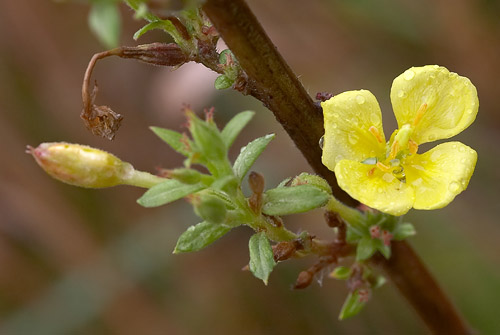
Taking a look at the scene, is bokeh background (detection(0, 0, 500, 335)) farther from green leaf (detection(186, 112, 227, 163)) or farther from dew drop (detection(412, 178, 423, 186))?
green leaf (detection(186, 112, 227, 163))

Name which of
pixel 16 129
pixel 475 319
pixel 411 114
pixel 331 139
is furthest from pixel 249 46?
pixel 16 129

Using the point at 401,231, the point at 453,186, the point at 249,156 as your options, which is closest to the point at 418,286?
the point at 401,231

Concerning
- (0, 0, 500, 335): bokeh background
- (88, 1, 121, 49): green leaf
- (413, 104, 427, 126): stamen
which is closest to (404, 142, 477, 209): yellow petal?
(413, 104, 427, 126): stamen

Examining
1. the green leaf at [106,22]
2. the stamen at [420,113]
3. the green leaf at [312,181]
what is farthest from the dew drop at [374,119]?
the green leaf at [106,22]

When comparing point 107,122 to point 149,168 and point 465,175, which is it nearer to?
point 465,175

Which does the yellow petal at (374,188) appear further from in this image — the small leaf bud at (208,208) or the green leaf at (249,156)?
the small leaf bud at (208,208)

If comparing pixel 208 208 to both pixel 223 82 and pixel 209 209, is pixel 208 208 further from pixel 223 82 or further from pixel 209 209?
pixel 223 82
